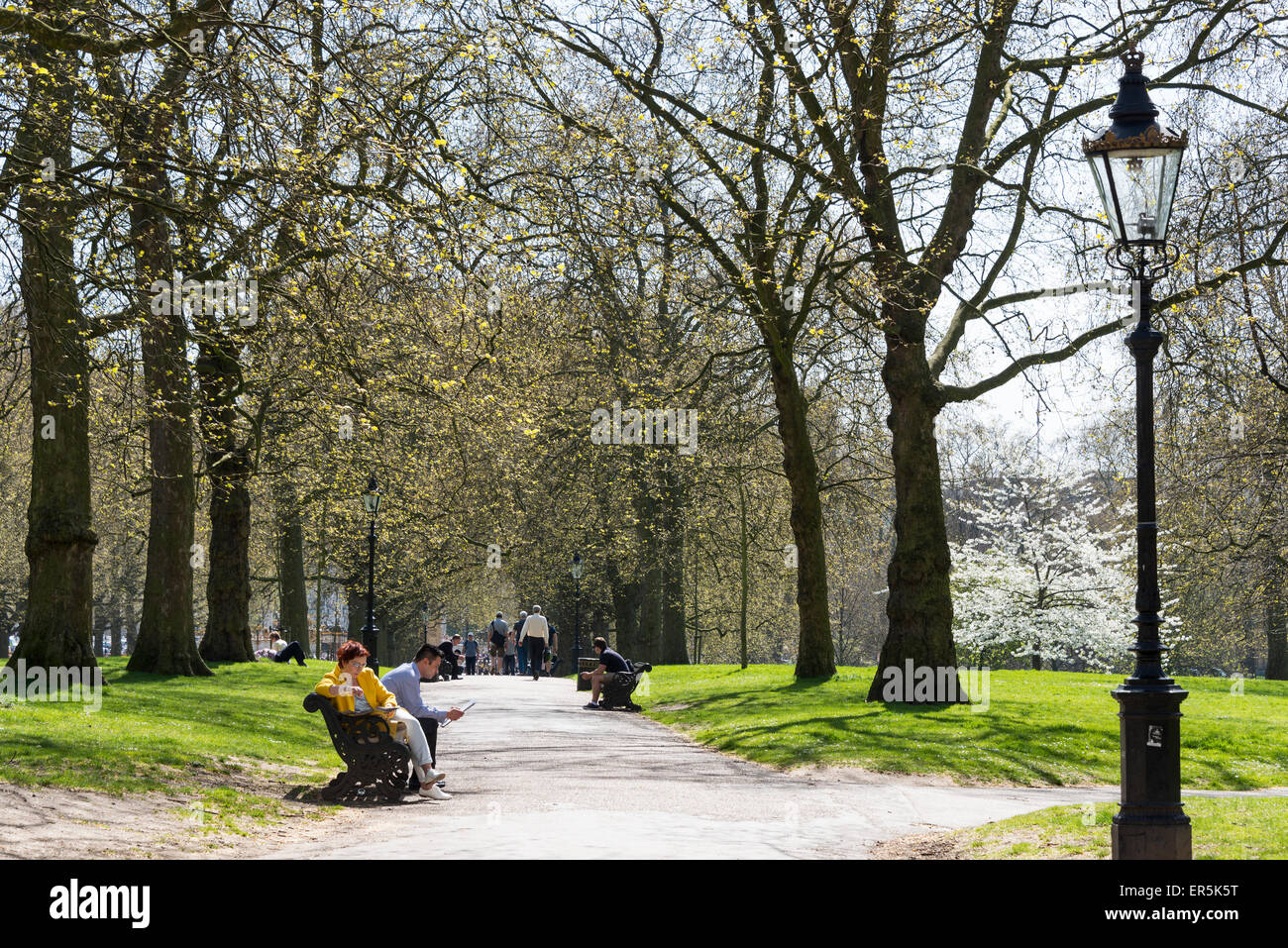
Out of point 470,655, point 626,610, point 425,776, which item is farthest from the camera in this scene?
point 470,655

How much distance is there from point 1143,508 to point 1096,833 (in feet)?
7.31

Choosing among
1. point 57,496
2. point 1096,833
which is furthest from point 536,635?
point 1096,833

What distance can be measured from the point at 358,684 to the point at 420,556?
3075cm

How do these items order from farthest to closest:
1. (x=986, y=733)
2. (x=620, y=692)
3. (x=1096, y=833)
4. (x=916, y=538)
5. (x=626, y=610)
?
(x=626, y=610), (x=620, y=692), (x=916, y=538), (x=986, y=733), (x=1096, y=833)

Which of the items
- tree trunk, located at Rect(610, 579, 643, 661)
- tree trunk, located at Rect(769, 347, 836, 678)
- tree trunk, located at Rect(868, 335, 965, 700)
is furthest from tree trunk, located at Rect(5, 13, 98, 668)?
tree trunk, located at Rect(610, 579, 643, 661)

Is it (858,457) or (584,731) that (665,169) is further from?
(858,457)

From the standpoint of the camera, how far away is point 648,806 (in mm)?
10461

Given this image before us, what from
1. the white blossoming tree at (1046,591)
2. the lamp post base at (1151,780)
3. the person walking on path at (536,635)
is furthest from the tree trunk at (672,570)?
the lamp post base at (1151,780)

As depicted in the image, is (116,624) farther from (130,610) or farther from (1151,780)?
(1151,780)

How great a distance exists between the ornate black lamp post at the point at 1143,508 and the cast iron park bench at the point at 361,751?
5.79 metres

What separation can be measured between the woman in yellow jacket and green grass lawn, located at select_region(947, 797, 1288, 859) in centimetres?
438

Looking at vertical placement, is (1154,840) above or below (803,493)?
below

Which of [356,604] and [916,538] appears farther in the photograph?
[356,604]
